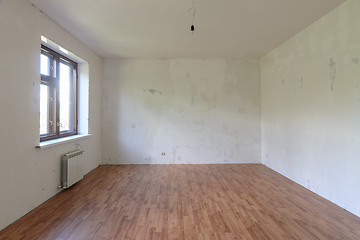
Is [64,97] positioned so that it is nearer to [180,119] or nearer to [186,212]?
[180,119]

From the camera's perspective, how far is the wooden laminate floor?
2.12 meters

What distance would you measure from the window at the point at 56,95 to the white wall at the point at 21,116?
1.24 feet

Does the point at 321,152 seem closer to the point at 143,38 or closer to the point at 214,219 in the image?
the point at 214,219

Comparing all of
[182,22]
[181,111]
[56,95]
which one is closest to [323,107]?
[182,22]

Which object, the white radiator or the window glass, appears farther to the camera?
the window glass

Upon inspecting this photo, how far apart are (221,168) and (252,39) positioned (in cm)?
302

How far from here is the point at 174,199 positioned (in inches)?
119

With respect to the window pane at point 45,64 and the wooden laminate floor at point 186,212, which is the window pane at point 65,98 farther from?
the wooden laminate floor at point 186,212

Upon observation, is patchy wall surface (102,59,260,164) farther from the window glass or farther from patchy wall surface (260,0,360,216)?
the window glass

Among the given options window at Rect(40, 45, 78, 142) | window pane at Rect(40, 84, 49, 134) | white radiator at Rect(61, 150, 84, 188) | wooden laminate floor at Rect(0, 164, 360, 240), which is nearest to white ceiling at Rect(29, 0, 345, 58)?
window at Rect(40, 45, 78, 142)

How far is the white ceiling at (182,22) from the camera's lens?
268 centimetres

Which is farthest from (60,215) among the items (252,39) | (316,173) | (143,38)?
(252,39)

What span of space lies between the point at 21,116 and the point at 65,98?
151cm

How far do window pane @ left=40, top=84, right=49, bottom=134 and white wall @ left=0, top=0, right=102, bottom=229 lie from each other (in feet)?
1.30
